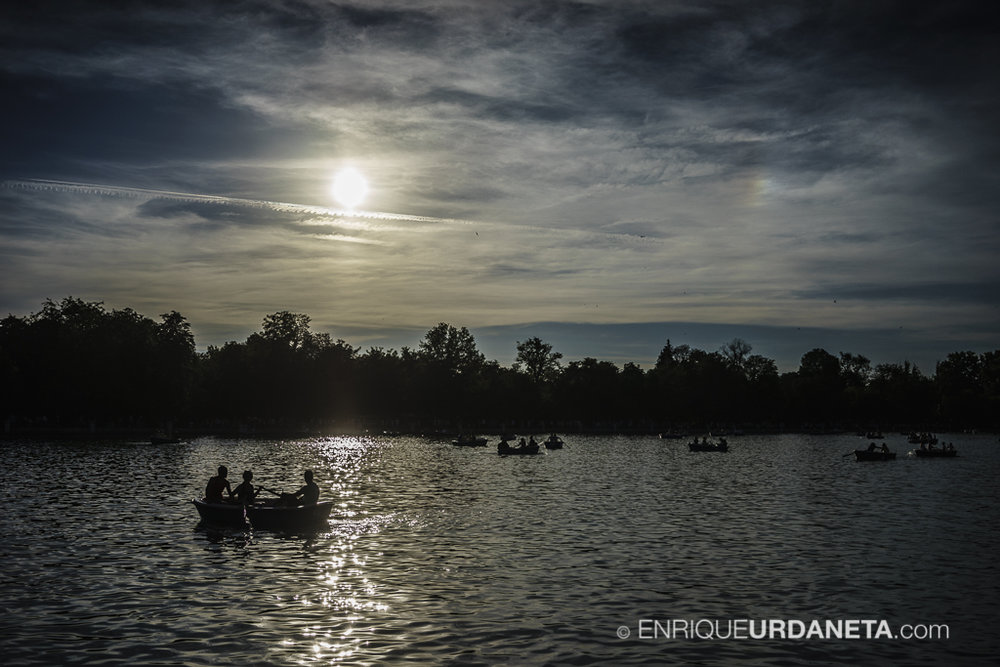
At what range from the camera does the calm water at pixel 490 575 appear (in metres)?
18.7

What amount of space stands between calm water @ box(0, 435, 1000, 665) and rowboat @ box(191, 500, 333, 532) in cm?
76

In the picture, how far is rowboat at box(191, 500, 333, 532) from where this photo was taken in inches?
1399

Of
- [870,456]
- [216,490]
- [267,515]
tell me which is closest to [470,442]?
[870,456]

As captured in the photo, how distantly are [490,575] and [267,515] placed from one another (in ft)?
43.8

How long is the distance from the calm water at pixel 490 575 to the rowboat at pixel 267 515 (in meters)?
0.76

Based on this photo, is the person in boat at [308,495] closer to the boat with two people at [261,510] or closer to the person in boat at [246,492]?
the boat with two people at [261,510]

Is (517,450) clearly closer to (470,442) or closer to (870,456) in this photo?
(470,442)

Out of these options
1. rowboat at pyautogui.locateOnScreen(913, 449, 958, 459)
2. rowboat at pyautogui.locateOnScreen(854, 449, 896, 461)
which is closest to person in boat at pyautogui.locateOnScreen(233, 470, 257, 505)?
rowboat at pyautogui.locateOnScreen(854, 449, 896, 461)

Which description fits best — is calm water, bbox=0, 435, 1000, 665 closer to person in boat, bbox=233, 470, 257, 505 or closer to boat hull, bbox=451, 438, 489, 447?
person in boat, bbox=233, 470, 257, 505

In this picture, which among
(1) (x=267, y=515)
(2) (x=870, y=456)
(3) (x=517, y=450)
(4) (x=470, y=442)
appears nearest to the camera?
(1) (x=267, y=515)

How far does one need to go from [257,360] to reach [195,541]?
464 ft

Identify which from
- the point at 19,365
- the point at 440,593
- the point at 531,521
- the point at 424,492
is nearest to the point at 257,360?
the point at 19,365

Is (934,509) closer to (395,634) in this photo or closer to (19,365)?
(395,634)

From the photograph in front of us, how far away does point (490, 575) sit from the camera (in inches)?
1041
